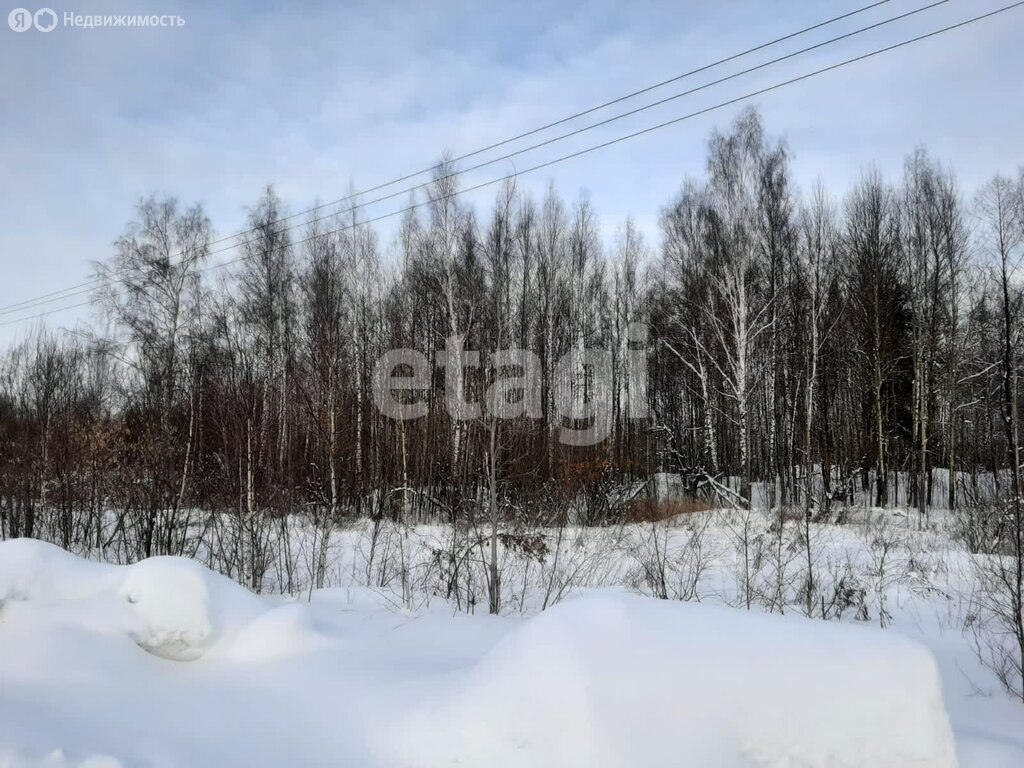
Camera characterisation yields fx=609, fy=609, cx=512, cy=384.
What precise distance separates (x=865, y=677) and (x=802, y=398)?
18.2 meters

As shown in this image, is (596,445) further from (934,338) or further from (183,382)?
(183,382)

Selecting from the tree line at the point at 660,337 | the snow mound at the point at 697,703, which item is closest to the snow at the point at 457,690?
the snow mound at the point at 697,703

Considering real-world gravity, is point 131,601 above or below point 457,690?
above

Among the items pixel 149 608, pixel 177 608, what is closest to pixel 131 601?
pixel 149 608

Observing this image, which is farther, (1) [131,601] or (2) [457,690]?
(1) [131,601]

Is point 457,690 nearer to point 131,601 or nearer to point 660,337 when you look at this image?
point 131,601

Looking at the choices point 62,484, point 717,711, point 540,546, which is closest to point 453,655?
point 717,711

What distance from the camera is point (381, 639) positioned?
363 centimetres

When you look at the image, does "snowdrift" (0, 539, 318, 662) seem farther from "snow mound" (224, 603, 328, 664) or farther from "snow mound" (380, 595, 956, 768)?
"snow mound" (380, 595, 956, 768)

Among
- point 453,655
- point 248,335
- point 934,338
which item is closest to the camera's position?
point 453,655

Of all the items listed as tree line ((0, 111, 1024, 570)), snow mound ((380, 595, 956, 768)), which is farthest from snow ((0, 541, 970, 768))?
tree line ((0, 111, 1024, 570))

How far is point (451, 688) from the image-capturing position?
270 centimetres

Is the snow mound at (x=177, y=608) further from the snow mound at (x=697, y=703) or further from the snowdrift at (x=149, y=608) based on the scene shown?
the snow mound at (x=697, y=703)

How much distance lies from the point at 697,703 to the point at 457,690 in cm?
100
